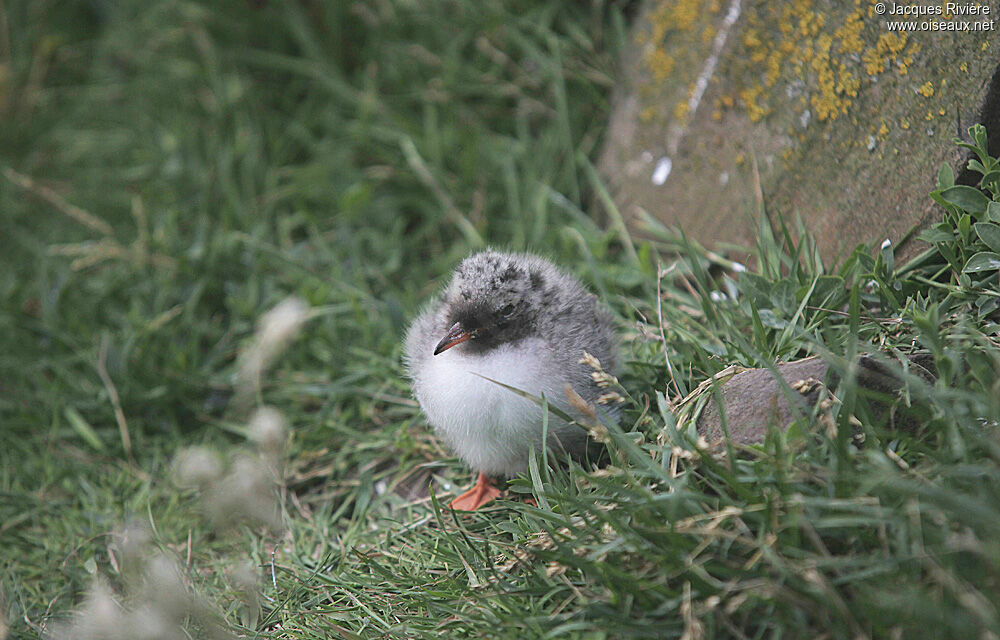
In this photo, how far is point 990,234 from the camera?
254 cm

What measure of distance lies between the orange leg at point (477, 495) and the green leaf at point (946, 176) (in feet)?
6.16

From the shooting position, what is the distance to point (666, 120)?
4.15m

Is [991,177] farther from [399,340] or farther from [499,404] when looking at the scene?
[399,340]

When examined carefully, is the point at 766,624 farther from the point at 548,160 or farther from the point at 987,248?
the point at 548,160

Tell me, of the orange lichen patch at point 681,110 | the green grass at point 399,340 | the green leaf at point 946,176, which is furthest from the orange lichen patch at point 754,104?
the green leaf at point 946,176

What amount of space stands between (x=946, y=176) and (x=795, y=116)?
826 mm

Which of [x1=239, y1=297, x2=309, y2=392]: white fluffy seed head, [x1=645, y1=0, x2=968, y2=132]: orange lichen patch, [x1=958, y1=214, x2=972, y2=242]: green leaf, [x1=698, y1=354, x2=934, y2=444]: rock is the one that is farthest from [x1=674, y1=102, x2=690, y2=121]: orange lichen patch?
[x1=239, y1=297, x2=309, y2=392]: white fluffy seed head

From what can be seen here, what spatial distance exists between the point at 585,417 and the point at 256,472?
49.5 inches

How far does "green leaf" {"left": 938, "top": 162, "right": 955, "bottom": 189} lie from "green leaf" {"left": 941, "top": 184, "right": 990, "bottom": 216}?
39mm

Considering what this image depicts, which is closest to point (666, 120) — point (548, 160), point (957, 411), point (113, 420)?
point (548, 160)

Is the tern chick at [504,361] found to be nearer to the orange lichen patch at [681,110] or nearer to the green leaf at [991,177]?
the green leaf at [991,177]

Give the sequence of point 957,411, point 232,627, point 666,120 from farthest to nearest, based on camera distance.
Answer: point 666,120, point 232,627, point 957,411

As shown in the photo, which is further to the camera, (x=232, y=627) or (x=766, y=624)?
(x=232, y=627)

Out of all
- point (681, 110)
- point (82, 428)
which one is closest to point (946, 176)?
point (681, 110)
